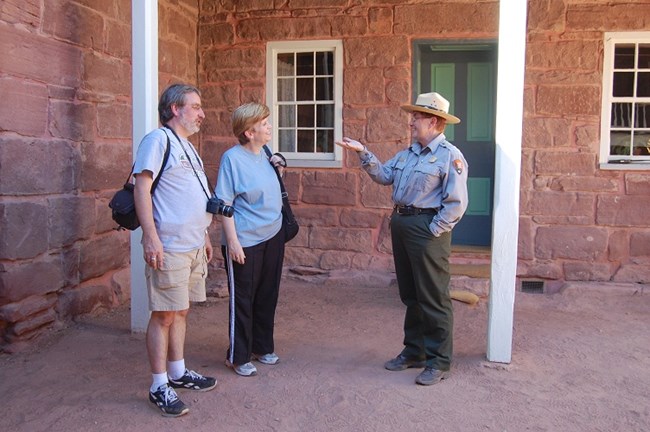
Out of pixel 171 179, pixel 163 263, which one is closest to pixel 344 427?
pixel 163 263

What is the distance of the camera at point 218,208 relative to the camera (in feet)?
12.5

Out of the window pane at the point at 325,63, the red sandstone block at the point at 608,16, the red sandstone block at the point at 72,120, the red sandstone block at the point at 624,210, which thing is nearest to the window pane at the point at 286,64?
the window pane at the point at 325,63

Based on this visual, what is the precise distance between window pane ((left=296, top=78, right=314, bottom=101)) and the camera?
3.87 meters

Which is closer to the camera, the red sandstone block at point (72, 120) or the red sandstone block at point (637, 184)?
the red sandstone block at point (72, 120)

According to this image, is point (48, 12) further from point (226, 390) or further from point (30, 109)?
point (226, 390)

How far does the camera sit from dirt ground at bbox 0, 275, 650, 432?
3684mm

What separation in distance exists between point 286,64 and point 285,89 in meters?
0.28

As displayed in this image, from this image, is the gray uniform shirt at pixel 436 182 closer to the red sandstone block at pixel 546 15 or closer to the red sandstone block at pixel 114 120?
the red sandstone block at pixel 114 120

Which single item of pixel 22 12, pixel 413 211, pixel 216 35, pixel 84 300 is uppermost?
pixel 216 35

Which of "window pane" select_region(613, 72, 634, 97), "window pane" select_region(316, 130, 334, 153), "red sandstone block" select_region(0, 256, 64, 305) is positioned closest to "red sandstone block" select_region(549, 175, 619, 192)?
"window pane" select_region(613, 72, 634, 97)

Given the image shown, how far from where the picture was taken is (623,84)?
270 inches

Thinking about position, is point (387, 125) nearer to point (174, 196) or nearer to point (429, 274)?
point (429, 274)

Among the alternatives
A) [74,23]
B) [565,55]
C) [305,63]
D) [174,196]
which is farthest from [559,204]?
[74,23]

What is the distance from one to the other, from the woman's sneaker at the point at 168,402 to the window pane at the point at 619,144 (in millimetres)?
5272
